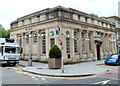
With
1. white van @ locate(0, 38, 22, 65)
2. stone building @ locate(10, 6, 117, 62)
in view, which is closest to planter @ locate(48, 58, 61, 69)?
stone building @ locate(10, 6, 117, 62)

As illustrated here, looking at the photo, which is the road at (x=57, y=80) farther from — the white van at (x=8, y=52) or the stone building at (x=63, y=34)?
the white van at (x=8, y=52)

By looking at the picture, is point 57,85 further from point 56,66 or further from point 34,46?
point 34,46

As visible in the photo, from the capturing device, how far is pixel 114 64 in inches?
610

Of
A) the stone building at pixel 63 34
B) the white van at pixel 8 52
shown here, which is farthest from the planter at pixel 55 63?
the white van at pixel 8 52

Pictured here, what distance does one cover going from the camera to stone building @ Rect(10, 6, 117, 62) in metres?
16.5

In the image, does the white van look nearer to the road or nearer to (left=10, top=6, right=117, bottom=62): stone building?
(left=10, top=6, right=117, bottom=62): stone building

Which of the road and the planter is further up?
the planter

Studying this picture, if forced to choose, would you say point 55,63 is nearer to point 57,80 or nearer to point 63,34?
point 57,80

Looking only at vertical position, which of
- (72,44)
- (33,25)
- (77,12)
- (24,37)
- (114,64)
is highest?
(77,12)

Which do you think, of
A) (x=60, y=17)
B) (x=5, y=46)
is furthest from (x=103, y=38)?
(x=5, y=46)

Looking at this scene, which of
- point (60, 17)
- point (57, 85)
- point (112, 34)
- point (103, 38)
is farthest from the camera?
point (112, 34)

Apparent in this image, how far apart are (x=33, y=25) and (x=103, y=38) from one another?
13272mm

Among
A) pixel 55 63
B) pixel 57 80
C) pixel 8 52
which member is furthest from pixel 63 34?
pixel 57 80

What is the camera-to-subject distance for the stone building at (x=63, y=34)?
54.2 ft
